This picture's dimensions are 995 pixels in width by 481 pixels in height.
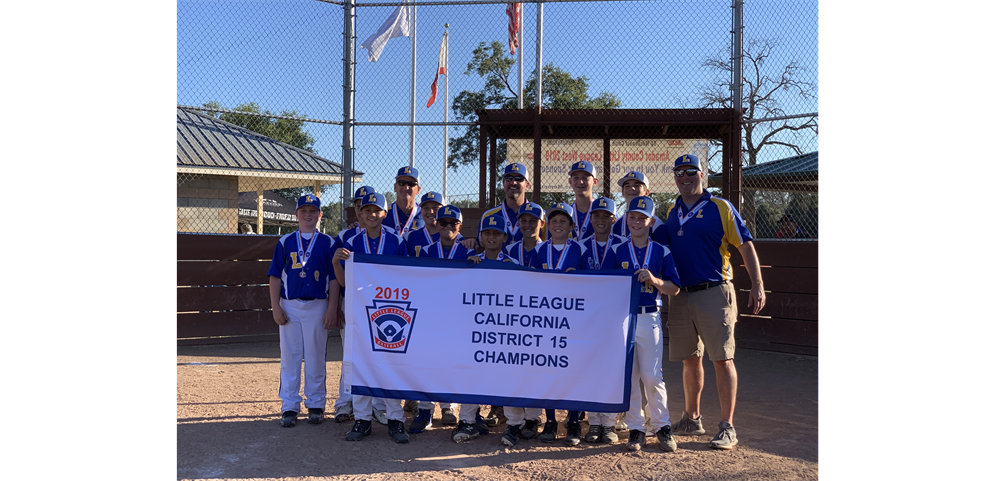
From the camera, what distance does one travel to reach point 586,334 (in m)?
4.82

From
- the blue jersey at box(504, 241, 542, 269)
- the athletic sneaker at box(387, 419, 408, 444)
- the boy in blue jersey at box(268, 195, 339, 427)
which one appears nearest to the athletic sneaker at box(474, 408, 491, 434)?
the athletic sneaker at box(387, 419, 408, 444)

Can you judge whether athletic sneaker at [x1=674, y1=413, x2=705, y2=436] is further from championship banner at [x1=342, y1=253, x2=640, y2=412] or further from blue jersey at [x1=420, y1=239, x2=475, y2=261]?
blue jersey at [x1=420, y1=239, x2=475, y2=261]

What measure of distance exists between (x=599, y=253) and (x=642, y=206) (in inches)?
20.6

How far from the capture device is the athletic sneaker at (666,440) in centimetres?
467

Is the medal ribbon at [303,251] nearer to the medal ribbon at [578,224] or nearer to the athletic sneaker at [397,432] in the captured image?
the athletic sneaker at [397,432]

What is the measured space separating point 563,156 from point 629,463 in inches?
264

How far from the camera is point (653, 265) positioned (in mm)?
4820

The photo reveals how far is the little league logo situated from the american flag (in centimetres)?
587

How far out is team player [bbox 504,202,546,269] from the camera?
5.30 metres

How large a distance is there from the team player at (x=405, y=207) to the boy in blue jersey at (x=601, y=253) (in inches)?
65.4

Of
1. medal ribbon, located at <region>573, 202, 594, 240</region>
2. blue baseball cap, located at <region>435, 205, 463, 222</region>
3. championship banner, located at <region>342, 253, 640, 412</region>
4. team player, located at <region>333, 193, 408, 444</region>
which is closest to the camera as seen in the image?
championship banner, located at <region>342, 253, 640, 412</region>

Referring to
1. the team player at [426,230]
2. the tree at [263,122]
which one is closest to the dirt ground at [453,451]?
the team player at [426,230]

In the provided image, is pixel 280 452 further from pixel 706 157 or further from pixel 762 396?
pixel 706 157
